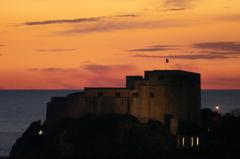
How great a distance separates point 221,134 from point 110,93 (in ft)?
48.5

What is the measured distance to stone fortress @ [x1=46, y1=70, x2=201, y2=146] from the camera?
101 m

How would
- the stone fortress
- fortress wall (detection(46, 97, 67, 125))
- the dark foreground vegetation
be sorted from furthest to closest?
1. fortress wall (detection(46, 97, 67, 125))
2. the stone fortress
3. the dark foreground vegetation

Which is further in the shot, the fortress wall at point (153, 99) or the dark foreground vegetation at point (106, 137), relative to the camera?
the fortress wall at point (153, 99)

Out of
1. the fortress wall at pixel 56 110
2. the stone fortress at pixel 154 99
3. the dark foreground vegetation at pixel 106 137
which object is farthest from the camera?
the fortress wall at pixel 56 110

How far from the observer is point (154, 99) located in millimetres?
100562

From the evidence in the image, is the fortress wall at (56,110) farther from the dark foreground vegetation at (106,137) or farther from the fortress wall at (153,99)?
the dark foreground vegetation at (106,137)

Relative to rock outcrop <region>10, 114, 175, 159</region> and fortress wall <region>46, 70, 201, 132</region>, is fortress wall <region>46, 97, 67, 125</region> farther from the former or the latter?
rock outcrop <region>10, 114, 175, 159</region>

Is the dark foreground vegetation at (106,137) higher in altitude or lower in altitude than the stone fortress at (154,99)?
lower

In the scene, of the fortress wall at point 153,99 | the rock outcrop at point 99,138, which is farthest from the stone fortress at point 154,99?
the rock outcrop at point 99,138

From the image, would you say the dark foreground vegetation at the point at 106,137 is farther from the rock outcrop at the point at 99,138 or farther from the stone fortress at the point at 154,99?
the stone fortress at the point at 154,99

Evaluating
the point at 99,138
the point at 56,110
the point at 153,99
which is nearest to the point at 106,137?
the point at 99,138

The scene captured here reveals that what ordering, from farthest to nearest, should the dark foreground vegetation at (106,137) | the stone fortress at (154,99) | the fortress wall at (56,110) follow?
the fortress wall at (56,110)
the stone fortress at (154,99)
the dark foreground vegetation at (106,137)

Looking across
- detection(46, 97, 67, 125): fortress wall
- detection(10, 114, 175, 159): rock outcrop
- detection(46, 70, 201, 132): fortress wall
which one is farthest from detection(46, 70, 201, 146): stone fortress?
detection(46, 97, 67, 125): fortress wall

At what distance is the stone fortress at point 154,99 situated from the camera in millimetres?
100562
